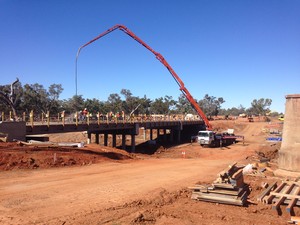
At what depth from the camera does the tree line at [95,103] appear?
82606 mm

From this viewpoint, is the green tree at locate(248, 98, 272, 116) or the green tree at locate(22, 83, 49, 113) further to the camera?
the green tree at locate(248, 98, 272, 116)

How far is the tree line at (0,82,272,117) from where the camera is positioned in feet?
271

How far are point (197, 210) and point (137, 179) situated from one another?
6.27 m

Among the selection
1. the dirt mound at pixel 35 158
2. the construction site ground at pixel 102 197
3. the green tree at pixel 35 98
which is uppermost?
the green tree at pixel 35 98

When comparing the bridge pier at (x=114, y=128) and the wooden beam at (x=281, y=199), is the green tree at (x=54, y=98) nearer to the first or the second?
the bridge pier at (x=114, y=128)

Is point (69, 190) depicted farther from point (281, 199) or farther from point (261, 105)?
point (261, 105)

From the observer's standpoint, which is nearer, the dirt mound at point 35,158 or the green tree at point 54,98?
the dirt mound at point 35,158

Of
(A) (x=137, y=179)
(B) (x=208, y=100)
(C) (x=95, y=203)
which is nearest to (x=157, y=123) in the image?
(A) (x=137, y=179)

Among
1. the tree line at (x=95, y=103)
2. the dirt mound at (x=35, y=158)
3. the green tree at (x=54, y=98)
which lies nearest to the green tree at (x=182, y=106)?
the tree line at (x=95, y=103)

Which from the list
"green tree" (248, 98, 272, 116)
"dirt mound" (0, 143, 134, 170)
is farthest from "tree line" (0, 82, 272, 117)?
"dirt mound" (0, 143, 134, 170)

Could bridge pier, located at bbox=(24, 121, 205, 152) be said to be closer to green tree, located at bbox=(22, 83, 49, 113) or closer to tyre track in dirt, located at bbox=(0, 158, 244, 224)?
tyre track in dirt, located at bbox=(0, 158, 244, 224)

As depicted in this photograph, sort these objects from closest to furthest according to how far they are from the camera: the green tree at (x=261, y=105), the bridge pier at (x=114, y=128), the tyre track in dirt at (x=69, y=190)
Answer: the tyre track in dirt at (x=69, y=190) < the bridge pier at (x=114, y=128) < the green tree at (x=261, y=105)

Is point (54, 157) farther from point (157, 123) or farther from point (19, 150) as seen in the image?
point (157, 123)

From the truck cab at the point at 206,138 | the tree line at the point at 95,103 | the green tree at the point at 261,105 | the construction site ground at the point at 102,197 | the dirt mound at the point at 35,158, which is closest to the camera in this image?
the construction site ground at the point at 102,197
